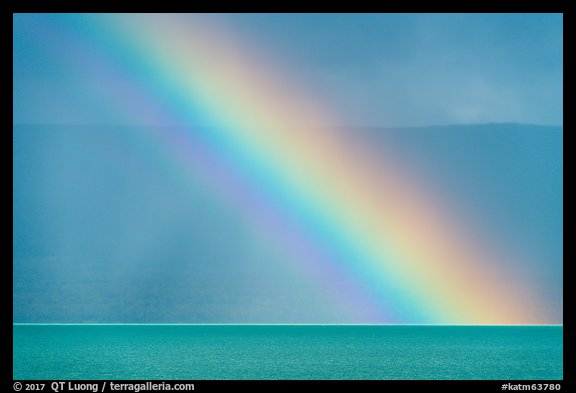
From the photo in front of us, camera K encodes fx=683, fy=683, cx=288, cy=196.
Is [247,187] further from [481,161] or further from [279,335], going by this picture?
[481,161]

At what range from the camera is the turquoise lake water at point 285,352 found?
223 inches

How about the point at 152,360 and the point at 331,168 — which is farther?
the point at 331,168

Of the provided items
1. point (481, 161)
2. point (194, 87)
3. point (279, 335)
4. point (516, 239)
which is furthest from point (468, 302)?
point (194, 87)

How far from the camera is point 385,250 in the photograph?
10469 millimetres

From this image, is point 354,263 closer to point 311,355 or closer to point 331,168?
point 331,168

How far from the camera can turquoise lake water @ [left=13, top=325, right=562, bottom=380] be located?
565 centimetres

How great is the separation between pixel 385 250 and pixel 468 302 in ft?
4.82

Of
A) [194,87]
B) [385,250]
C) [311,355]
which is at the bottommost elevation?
[311,355]

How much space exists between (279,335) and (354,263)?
1.99m

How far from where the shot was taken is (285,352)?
7000 millimetres
